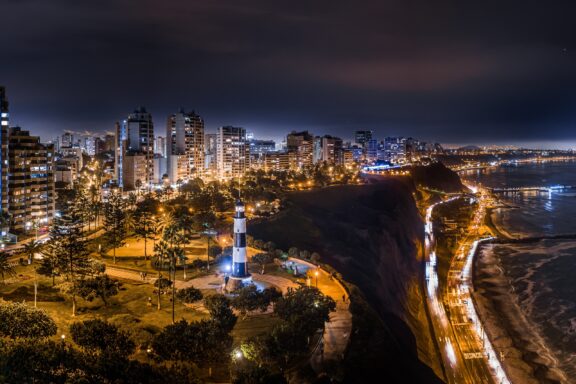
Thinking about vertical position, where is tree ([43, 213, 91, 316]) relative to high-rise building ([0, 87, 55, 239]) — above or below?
below

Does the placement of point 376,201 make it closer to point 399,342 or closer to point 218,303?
point 399,342

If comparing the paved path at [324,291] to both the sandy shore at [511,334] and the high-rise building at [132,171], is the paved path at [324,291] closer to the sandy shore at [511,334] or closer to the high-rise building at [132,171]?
the sandy shore at [511,334]

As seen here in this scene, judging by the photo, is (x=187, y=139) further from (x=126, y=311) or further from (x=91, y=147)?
(x=91, y=147)

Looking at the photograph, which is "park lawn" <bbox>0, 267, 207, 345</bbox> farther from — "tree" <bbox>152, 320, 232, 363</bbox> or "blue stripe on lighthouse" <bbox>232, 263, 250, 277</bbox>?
"blue stripe on lighthouse" <bbox>232, 263, 250, 277</bbox>

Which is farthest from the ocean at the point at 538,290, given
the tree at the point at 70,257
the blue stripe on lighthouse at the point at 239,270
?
the tree at the point at 70,257

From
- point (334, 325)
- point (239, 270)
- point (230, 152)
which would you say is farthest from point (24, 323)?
point (230, 152)

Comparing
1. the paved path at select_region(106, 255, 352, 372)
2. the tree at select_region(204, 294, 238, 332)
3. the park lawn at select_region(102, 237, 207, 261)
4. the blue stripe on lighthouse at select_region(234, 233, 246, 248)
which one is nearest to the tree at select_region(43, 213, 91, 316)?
the paved path at select_region(106, 255, 352, 372)
